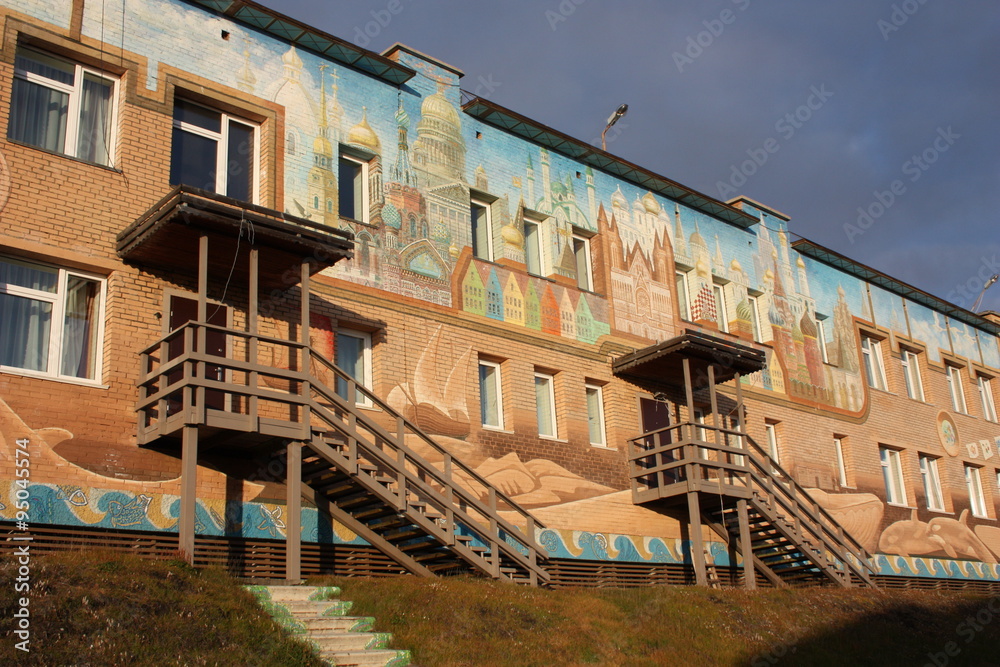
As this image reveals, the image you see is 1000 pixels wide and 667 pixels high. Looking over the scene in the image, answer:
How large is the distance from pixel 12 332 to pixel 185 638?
6.39 metres

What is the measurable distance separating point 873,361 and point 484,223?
52.8 feet

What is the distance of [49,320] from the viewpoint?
15375 millimetres

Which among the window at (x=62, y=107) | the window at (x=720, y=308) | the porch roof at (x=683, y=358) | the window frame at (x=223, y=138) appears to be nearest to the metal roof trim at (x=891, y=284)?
the window at (x=720, y=308)

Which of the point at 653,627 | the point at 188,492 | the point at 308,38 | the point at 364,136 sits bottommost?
the point at 653,627

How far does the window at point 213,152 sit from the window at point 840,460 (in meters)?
18.0

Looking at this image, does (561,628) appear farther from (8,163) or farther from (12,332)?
(8,163)

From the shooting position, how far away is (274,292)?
58.2ft

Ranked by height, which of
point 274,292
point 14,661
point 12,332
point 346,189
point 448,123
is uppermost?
point 448,123

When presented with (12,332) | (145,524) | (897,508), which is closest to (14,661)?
(145,524)

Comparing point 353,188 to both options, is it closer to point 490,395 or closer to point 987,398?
point 490,395

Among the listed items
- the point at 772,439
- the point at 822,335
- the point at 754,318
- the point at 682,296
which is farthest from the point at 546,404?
the point at 822,335

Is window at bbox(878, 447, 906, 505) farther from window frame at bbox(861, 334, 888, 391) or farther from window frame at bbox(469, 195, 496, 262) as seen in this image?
window frame at bbox(469, 195, 496, 262)

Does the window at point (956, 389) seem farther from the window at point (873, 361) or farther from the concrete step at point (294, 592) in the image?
the concrete step at point (294, 592)

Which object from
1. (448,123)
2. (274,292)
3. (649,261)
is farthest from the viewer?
(649,261)
